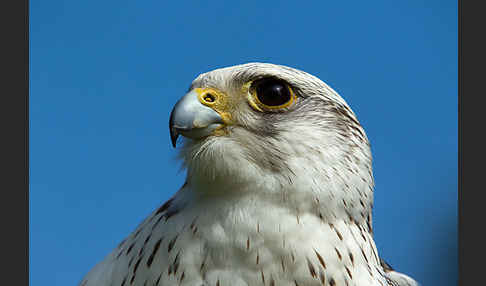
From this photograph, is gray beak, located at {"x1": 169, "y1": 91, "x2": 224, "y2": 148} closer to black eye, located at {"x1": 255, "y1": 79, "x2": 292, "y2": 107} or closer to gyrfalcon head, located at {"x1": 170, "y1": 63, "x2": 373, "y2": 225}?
gyrfalcon head, located at {"x1": 170, "y1": 63, "x2": 373, "y2": 225}

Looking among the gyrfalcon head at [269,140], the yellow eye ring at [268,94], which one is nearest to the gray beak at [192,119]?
the gyrfalcon head at [269,140]

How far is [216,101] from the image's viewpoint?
1221 mm

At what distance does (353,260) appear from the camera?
122cm

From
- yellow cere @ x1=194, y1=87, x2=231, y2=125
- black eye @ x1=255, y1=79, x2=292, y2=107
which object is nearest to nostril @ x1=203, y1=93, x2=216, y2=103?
yellow cere @ x1=194, y1=87, x2=231, y2=125

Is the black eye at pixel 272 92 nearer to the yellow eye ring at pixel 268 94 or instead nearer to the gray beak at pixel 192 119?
the yellow eye ring at pixel 268 94

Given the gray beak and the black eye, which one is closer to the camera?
the gray beak

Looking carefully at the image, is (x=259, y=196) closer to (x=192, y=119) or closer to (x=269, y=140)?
(x=269, y=140)

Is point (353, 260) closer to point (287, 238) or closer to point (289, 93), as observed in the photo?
point (287, 238)

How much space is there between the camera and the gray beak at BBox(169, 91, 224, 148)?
3.75 feet

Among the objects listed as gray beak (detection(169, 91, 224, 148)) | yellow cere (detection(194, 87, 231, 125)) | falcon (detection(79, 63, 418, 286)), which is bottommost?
falcon (detection(79, 63, 418, 286))

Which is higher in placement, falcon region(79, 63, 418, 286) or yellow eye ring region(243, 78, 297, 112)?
yellow eye ring region(243, 78, 297, 112)

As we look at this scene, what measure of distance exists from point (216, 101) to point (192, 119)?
0.33 feet

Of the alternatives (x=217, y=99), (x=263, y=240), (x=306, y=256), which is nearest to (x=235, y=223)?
(x=263, y=240)

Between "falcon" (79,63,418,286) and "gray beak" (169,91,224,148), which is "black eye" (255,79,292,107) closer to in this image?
"falcon" (79,63,418,286)
